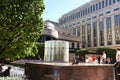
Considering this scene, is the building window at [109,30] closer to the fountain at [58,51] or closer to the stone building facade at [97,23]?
the stone building facade at [97,23]

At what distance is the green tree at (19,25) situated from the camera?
44.2 feet

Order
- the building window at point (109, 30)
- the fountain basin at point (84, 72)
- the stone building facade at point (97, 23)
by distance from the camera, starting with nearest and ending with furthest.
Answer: the fountain basin at point (84, 72)
the stone building facade at point (97, 23)
the building window at point (109, 30)

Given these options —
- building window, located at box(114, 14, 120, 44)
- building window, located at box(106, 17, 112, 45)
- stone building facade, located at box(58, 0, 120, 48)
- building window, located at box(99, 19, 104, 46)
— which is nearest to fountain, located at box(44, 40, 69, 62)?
stone building facade, located at box(58, 0, 120, 48)

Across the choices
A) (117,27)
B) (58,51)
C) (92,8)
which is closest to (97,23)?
(92,8)

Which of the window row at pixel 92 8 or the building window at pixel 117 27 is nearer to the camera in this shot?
the building window at pixel 117 27

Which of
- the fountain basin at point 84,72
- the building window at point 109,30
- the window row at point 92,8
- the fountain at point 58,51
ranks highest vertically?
the window row at point 92,8

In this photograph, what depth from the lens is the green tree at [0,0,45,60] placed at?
13477 millimetres

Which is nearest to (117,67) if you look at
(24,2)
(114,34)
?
(24,2)

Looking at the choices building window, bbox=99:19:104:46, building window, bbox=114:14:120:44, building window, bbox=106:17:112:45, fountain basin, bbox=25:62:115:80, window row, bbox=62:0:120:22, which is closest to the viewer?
fountain basin, bbox=25:62:115:80

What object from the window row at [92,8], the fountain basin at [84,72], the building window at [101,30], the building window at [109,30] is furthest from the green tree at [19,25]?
the building window at [101,30]

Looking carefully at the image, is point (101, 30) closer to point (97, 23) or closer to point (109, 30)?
point (97, 23)

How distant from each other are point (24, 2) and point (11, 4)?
2.88 ft

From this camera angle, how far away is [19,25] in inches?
559

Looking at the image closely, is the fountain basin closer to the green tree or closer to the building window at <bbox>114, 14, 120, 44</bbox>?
the green tree
